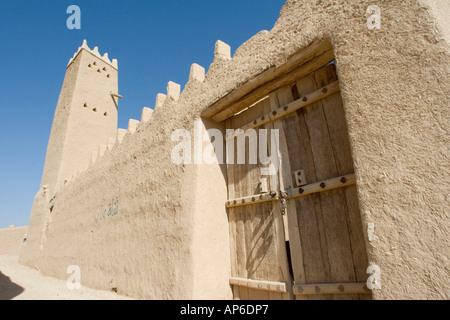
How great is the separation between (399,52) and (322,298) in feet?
5.63

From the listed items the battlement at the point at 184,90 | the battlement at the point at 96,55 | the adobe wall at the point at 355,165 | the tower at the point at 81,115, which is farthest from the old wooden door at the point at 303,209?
the battlement at the point at 96,55

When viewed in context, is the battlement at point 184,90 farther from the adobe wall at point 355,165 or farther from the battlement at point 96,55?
the battlement at point 96,55

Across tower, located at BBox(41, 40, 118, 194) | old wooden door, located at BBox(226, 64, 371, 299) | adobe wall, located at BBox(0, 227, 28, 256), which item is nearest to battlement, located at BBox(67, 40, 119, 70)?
tower, located at BBox(41, 40, 118, 194)

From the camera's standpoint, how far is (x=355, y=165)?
151 cm

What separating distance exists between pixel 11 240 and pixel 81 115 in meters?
11.2

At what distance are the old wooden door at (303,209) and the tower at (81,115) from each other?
9.90m

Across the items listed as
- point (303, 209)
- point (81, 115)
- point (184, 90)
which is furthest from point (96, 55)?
point (303, 209)

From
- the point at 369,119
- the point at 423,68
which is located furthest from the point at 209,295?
the point at 423,68

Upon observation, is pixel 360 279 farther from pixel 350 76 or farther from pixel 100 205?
pixel 100 205

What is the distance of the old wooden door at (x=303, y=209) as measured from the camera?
1849mm

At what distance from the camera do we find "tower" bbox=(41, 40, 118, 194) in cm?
1088

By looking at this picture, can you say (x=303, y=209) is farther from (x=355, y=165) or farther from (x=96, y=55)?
(x=96, y=55)

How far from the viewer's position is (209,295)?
2455 millimetres

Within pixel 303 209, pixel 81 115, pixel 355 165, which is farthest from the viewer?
pixel 81 115
